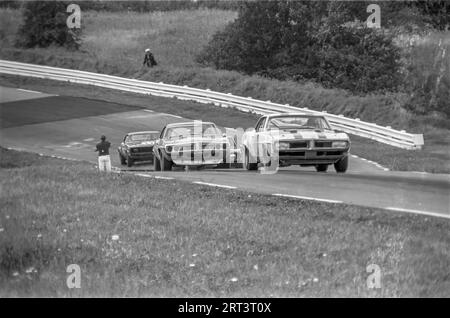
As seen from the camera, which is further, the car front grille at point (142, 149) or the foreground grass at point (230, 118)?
the foreground grass at point (230, 118)

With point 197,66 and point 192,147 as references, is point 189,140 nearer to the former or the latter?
point 192,147

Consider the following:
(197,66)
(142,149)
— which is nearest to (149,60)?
(197,66)

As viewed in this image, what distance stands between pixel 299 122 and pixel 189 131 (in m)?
2.71

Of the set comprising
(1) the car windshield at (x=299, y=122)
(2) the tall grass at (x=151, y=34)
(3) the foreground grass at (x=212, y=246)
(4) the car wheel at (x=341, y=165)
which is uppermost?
(2) the tall grass at (x=151, y=34)

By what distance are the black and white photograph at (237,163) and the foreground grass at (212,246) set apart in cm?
3

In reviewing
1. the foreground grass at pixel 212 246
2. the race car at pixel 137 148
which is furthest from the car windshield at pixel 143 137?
the foreground grass at pixel 212 246

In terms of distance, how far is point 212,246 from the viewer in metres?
9.09

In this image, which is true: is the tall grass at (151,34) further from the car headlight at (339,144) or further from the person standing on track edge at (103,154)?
the car headlight at (339,144)

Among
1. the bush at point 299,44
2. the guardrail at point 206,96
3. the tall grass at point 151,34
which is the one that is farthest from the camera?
the tall grass at point 151,34

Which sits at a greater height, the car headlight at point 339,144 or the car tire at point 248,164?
the car headlight at point 339,144

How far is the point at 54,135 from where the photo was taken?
26.1 m

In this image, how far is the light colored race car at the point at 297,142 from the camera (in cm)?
1442

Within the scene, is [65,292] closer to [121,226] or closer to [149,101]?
[121,226]

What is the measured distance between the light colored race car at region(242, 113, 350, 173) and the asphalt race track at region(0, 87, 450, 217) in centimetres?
35
